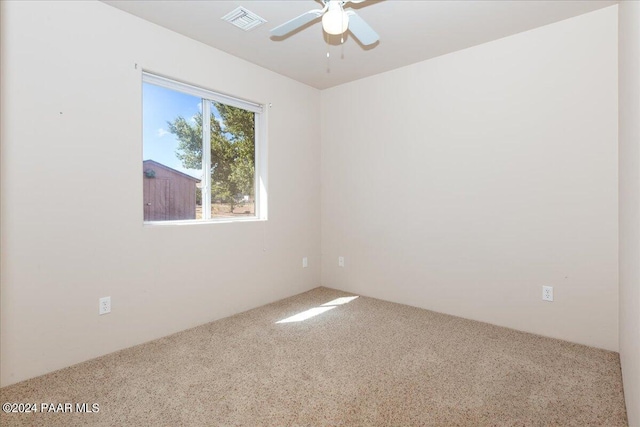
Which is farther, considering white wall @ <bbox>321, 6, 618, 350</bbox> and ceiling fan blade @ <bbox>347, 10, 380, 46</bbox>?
white wall @ <bbox>321, 6, 618, 350</bbox>

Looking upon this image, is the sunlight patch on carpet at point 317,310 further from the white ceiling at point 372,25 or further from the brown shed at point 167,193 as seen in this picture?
the white ceiling at point 372,25

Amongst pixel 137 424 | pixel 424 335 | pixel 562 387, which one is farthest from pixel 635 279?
pixel 137 424

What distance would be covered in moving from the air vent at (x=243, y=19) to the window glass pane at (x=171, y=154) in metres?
0.77

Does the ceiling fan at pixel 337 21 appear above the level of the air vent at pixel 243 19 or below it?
below

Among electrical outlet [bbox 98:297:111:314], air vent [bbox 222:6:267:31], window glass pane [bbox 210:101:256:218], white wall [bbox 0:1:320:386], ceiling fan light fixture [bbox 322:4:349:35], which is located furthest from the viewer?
window glass pane [bbox 210:101:256:218]

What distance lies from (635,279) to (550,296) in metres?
1.23

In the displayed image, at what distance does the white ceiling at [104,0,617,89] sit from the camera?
2.26m

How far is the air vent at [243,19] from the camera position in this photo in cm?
236

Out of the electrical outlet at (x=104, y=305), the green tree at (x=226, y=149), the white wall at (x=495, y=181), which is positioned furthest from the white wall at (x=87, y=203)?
the white wall at (x=495, y=181)

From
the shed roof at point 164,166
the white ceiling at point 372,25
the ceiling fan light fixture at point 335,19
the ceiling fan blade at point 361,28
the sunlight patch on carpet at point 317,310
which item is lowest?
the sunlight patch on carpet at point 317,310

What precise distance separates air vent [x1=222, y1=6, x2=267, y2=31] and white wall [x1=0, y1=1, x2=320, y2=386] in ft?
1.62

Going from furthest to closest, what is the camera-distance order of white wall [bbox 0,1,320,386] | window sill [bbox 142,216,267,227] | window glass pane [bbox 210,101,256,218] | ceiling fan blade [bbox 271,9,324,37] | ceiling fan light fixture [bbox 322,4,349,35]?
window glass pane [bbox 210,101,256,218]
window sill [bbox 142,216,267,227]
white wall [bbox 0,1,320,386]
ceiling fan blade [bbox 271,9,324,37]
ceiling fan light fixture [bbox 322,4,349,35]

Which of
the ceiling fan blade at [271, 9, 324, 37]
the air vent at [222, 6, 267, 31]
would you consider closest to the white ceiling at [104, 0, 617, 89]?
the air vent at [222, 6, 267, 31]

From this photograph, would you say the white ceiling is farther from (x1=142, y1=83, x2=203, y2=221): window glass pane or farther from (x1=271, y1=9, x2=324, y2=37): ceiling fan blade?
(x1=142, y1=83, x2=203, y2=221): window glass pane
